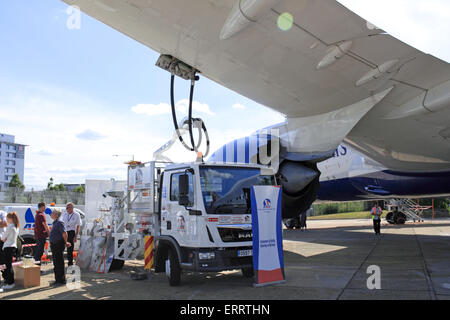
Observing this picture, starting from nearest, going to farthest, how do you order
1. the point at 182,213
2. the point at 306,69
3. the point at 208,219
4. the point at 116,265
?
the point at 306,69
the point at 208,219
the point at 182,213
the point at 116,265

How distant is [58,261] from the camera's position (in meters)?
7.86

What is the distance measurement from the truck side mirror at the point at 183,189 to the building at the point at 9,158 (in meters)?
121

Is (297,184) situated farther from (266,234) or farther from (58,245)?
(58,245)

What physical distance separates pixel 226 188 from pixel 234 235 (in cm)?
92

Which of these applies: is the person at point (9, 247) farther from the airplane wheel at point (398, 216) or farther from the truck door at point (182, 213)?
the airplane wheel at point (398, 216)

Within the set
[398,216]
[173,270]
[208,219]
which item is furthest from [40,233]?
[398,216]

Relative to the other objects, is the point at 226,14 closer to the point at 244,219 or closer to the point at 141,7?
the point at 141,7

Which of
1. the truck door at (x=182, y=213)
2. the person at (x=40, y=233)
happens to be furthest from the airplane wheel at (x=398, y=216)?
the person at (x=40, y=233)

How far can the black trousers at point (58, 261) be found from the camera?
305 inches

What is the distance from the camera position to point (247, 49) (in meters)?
5.82

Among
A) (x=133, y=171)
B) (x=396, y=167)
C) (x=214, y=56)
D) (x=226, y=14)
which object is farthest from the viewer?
(x=396, y=167)

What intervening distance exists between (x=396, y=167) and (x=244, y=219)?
22.5 ft
